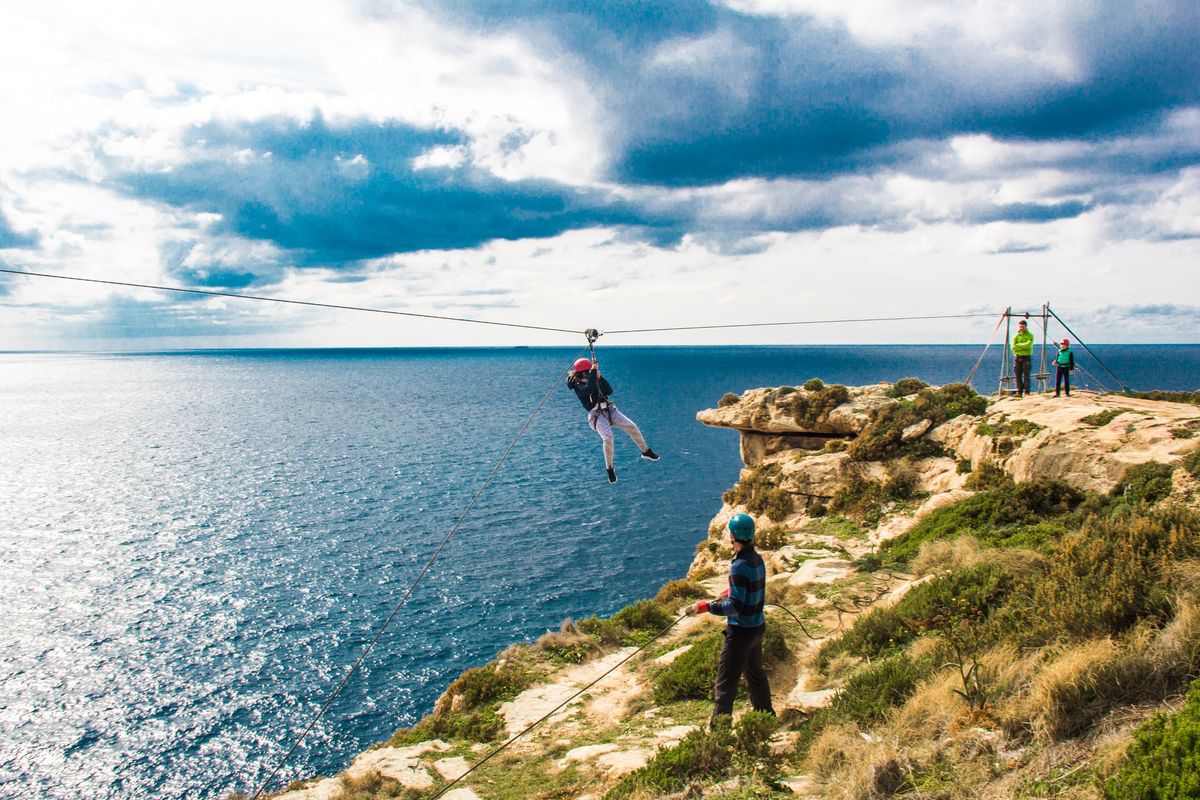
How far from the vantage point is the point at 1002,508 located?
737 inches

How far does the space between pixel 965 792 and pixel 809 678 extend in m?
5.87

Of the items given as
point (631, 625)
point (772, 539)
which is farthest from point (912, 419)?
point (631, 625)

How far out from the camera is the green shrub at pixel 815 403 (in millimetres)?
35844

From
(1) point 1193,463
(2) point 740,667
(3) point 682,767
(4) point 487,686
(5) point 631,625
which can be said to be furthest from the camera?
(5) point 631,625

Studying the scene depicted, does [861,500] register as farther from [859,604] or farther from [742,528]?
[742,528]

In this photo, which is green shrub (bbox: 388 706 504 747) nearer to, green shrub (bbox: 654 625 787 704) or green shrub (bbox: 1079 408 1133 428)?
green shrub (bbox: 654 625 787 704)

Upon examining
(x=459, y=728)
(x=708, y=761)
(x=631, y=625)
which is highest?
(x=708, y=761)

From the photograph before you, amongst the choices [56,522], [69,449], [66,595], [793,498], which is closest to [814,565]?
[793,498]

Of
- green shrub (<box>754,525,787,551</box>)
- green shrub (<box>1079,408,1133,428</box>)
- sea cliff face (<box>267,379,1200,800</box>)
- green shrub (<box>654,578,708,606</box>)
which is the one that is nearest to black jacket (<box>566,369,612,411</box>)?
sea cliff face (<box>267,379,1200,800</box>)

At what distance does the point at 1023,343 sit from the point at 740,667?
22093 millimetres

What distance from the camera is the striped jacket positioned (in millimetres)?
9688

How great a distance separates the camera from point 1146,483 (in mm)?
15930

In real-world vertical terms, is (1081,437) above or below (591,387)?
below

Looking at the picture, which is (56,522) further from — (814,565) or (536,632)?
(814,565)
